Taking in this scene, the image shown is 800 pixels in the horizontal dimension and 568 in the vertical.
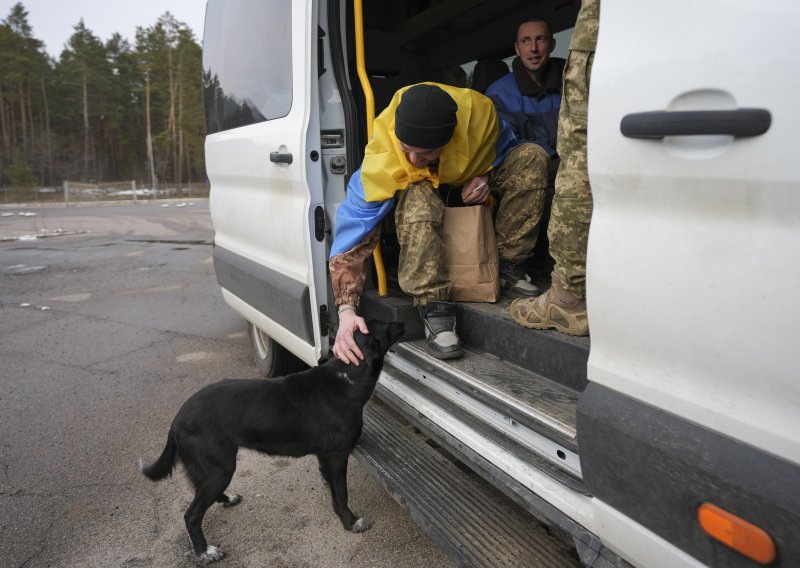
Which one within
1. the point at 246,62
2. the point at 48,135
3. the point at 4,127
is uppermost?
the point at 4,127

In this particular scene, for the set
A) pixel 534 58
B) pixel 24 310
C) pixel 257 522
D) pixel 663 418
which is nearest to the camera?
pixel 663 418

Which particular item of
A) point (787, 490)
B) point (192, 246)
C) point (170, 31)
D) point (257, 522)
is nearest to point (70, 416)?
point (257, 522)

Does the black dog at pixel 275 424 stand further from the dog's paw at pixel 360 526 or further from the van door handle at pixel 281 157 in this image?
the van door handle at pixel 281 157

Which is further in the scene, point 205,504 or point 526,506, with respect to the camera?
point 205,504

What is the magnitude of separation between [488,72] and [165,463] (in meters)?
3.16

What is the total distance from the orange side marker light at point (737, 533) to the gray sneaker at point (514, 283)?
149 centimetres

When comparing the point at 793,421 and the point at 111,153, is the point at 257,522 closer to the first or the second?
the point at 793,421

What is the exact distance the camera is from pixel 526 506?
1561 mm

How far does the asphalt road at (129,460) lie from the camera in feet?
7.15

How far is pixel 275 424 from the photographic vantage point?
7.00 ft

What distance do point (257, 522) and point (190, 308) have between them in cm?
384

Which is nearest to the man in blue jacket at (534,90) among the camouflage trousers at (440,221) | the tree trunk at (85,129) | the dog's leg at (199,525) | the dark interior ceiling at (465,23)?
the dark interior ceiling at (465,23)

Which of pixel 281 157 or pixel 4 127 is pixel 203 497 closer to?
pixel 281 157

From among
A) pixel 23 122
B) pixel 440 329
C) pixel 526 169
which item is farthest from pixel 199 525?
pixel 23 122
